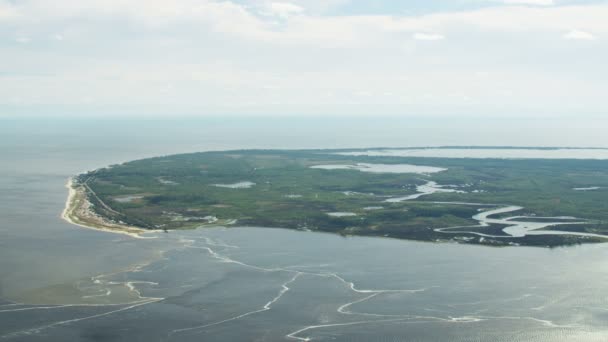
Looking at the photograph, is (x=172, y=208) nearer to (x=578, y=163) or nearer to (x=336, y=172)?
(x=336, y=172)

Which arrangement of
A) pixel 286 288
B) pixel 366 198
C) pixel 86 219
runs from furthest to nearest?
pixel 366 198 < pixel 86 219 < pixel 286 288

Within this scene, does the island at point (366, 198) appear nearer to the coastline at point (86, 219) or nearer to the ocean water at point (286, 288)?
the coastline at point (86, 219)

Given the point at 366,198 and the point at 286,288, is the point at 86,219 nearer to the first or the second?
the point at 286,288

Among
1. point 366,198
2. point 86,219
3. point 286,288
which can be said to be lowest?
point 286,288

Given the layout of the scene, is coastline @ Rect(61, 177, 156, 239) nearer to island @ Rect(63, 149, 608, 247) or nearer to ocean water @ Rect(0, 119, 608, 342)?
island @ Rect(63, 149, 608, 247)

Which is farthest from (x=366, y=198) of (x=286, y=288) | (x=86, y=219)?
(x=286, y=288)
